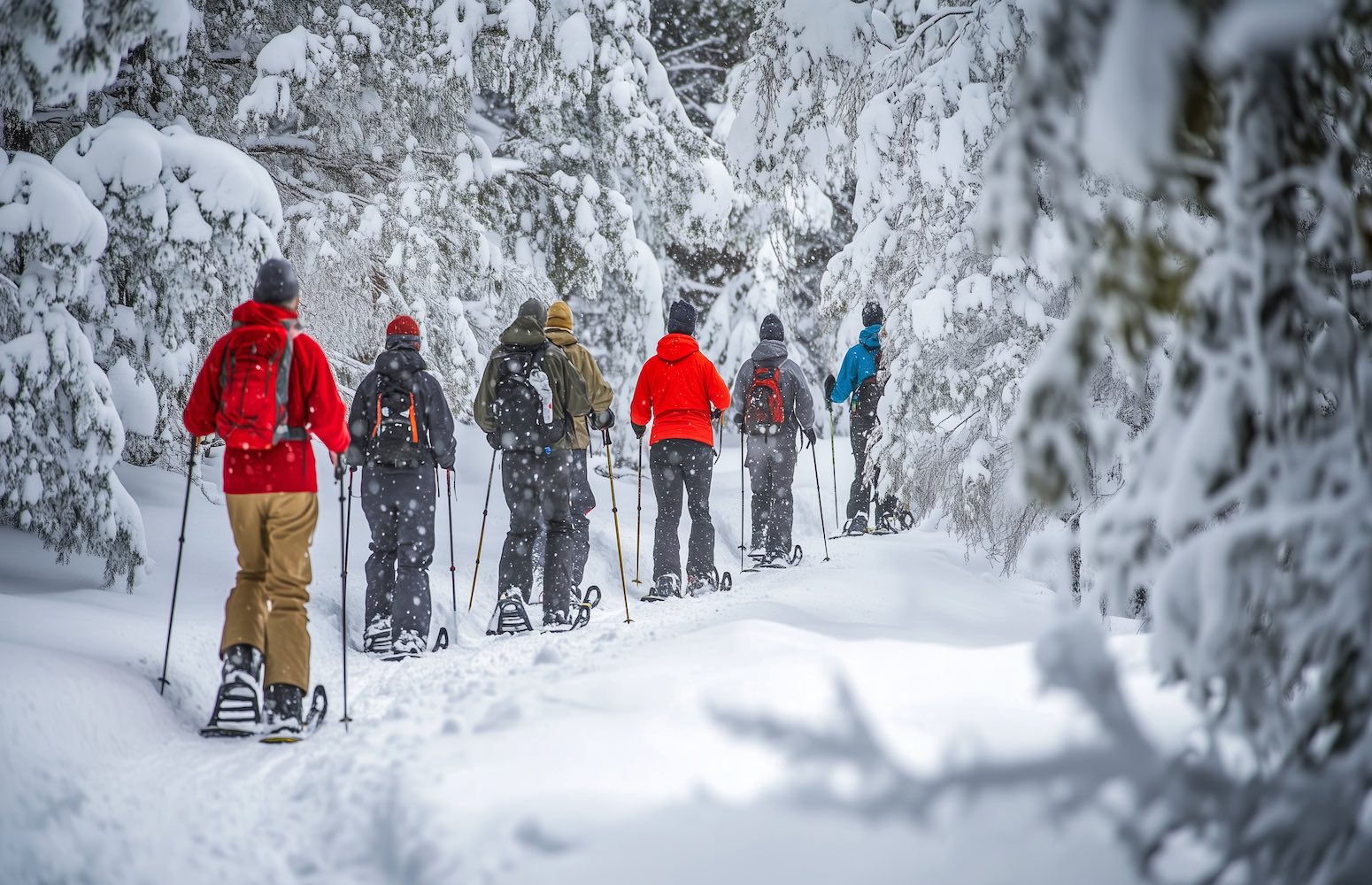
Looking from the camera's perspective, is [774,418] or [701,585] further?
[774,418]

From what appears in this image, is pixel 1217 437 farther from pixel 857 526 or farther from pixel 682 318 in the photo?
pixel 857 526

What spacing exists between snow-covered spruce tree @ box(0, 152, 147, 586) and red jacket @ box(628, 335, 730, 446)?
4277 millimetres

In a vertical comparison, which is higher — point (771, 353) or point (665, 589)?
point (771, 353)

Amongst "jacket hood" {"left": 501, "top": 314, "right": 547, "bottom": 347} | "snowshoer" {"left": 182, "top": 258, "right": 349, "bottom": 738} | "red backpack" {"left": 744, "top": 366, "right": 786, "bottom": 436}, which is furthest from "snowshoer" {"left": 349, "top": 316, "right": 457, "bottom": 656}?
"red backpack" {"left": 744, "top": 366, "right": 786, "bottom": 436}

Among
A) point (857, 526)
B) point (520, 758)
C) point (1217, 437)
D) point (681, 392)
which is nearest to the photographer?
point (1217, 437)

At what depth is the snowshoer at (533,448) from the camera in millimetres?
7430

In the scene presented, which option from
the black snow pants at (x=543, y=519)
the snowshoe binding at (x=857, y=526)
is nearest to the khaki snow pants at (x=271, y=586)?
the black snow pants at (x=543, y=519)

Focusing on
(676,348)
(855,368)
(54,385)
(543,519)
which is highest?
(855,368)

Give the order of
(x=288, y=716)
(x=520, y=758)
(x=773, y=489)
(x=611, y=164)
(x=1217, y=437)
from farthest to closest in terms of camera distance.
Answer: (x=611, y=164) → (x=773, y=489) → (x=288, y=716) → (x=520, y=758) → (x=1217, y=437)

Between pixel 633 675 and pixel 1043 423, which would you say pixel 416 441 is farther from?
pixel 1043 423

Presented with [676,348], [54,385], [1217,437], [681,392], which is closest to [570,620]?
[681,392]

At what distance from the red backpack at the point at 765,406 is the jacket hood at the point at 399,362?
4.02m

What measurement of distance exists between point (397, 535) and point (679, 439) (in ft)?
9.35

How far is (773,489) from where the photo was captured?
34.1 feet
